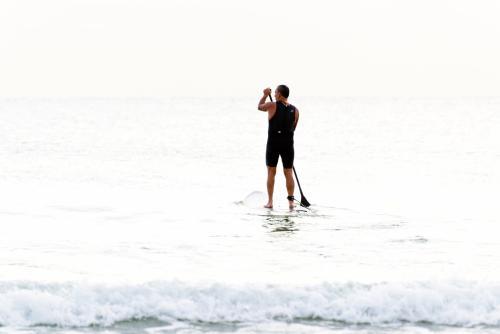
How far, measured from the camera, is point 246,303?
20.9 ft

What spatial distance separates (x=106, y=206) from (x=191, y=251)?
3.80 m

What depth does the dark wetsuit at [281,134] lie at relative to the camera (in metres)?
11.4

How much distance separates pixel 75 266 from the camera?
7484 millimetres

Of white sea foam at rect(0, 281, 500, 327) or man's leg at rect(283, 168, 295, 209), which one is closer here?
white sea foam at rect(0, 281, 500, 327)

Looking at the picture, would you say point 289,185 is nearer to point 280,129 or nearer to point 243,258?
point 280,129

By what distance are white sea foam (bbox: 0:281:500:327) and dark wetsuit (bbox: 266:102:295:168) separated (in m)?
5.07

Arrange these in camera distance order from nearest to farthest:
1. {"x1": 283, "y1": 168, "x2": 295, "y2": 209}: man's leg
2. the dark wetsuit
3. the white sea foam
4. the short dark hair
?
the white sea foam → the short dark hair → the dark wetsuit → {"x1": 283, "y1": 168, "x2": 295, "y2": 209}: man's leg

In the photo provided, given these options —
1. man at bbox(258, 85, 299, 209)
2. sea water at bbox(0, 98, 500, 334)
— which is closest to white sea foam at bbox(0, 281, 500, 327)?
sea water at bbox(0, 98, 500, 334)

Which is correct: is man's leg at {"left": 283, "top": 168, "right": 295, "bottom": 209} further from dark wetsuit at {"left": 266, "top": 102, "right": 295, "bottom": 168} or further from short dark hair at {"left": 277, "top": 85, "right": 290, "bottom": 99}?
short dark hair at {"left": 277, "top": 85, "right": 290, "bottom": 99}

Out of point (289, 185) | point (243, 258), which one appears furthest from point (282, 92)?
point (243, 258)

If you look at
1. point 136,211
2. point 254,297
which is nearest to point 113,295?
point 254,297

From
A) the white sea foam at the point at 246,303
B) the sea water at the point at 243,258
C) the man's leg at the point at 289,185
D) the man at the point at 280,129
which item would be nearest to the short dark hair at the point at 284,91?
the man at the point at 280,129

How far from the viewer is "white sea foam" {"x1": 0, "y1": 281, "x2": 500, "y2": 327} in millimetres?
6168

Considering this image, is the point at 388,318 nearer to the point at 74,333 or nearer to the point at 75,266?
the point at 74,333
